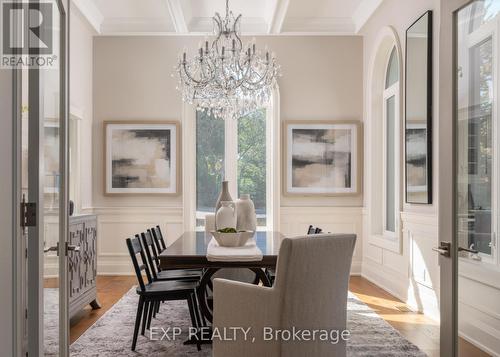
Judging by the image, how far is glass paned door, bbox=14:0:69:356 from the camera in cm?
186

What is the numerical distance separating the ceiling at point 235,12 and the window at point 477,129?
3519mm

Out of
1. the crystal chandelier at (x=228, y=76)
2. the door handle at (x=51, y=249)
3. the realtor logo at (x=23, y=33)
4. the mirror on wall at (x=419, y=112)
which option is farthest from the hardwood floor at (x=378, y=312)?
the realtor logo at (x=23, y=33)

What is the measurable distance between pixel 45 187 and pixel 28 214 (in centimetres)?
20

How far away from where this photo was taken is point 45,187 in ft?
6.63

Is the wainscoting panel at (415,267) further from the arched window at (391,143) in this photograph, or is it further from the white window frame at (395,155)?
the arched window at (391,143)

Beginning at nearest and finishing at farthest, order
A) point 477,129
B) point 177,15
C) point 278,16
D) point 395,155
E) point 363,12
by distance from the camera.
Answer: point 477,129
point 395,155
point 177,15
point 278,16
point 363,12

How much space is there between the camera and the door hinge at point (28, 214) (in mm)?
1834

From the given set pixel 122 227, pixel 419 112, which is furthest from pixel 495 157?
pixel 122 227

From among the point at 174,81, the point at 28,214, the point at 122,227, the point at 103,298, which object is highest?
the point at 174,81

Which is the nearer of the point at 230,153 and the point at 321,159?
the point at 321,159

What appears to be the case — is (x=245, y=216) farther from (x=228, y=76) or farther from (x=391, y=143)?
(x=391, y=143)

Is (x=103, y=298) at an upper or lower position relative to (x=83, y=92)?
lower

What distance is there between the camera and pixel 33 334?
1.91m

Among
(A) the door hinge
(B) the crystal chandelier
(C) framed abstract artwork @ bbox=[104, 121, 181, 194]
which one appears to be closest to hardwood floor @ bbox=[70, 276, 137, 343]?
(C) framed abstract artwork @ bbox=[104, 121, 181, 194]
